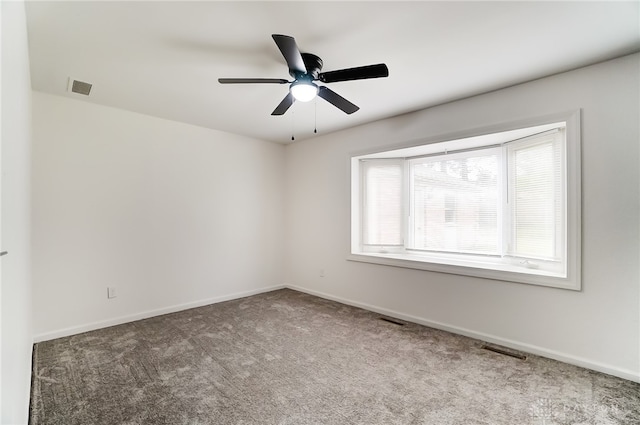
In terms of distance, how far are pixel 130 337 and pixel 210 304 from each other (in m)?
1.19

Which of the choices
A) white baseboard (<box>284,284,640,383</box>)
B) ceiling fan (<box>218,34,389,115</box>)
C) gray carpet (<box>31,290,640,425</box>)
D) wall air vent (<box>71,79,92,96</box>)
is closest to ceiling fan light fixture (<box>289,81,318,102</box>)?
ceiling fan (<box>218,34,389,115</box>)

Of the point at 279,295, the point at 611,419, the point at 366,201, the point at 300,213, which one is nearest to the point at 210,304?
the point at 279,295

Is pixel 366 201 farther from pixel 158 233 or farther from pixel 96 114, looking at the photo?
pixel 96 114

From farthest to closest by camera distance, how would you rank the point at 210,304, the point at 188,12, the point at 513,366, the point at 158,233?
the point at 210,304 < the point at 158,233 < the point at 513,366 < the point at 188,12

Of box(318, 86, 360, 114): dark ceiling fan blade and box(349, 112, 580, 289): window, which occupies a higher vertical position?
box(318, 86, 360, 114): dark ceiling fan blade

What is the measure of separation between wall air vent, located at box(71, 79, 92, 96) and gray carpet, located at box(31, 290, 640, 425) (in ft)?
8.19

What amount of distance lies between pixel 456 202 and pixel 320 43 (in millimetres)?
2649

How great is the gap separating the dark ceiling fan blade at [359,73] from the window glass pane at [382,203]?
231cm

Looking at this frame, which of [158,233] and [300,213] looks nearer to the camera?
[158,233]

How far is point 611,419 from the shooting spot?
184cm

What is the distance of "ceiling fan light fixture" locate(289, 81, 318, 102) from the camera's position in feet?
7.07

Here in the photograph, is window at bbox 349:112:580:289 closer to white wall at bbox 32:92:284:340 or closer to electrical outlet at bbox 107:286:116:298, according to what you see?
white wall at bbox 32:92:284:340

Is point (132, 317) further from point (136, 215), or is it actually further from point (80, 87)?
point (80, 87)

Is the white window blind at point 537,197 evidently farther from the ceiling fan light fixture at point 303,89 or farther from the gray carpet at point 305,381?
the ceiling fan light fixture at point 303,89
